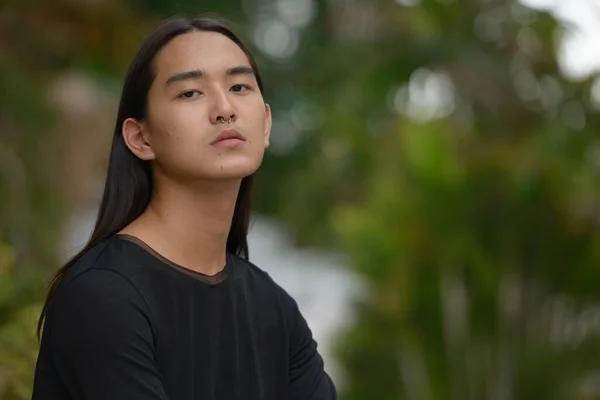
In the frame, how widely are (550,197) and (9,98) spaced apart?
11.3 feet

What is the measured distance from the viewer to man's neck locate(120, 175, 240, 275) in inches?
90.7

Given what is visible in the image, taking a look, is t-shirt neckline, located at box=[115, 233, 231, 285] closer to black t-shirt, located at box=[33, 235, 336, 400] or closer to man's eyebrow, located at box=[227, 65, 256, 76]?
black t-shirt, located at box=[33, 235, 336, 400]

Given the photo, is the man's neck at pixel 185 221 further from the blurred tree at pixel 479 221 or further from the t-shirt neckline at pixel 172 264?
the blurred tree at pixel 479 221

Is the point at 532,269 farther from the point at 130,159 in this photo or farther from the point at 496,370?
the point at 130,159

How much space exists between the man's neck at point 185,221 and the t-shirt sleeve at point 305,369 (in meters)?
0.28

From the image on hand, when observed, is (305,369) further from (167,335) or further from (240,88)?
(240,88)

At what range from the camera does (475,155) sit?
7.67m

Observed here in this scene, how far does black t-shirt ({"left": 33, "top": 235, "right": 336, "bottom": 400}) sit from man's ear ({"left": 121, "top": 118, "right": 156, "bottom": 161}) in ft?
0.59

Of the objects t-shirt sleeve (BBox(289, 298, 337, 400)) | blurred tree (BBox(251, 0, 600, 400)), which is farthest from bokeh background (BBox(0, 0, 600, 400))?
t-shirt sleeve (BBox(289, 298, 337, 400))

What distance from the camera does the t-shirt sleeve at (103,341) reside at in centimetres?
204

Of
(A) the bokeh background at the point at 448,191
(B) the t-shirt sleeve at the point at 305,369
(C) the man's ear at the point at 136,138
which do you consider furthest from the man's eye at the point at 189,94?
(A) the bokeh background at the point at 448,191

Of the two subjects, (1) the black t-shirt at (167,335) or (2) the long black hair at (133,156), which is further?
(2) the long black hair at (133,156)

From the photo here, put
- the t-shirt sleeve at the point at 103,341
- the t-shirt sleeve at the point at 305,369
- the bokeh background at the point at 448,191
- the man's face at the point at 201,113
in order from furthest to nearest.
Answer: the bokeh background at the point at 448,191 < the t-shirt sleeve at the point at 305,369 < the man's face at the point at 201,113 < the t-shirt sleeve at the point at 103,341

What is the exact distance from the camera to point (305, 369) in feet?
8.21
